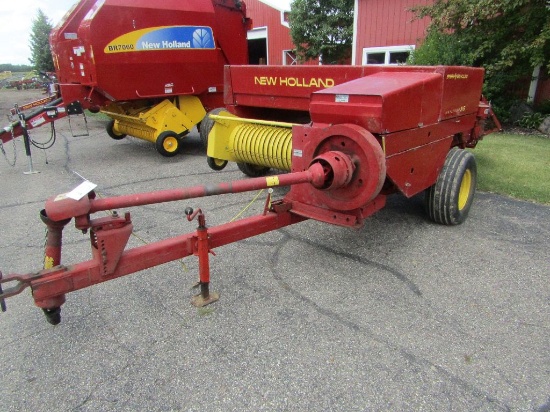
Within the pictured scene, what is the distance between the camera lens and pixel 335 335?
2.56 m

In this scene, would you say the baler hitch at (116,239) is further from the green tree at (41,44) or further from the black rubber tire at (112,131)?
the green tree at (41,44)

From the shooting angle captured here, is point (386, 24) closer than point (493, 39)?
No

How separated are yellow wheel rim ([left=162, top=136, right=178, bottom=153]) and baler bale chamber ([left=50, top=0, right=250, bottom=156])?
18 mm

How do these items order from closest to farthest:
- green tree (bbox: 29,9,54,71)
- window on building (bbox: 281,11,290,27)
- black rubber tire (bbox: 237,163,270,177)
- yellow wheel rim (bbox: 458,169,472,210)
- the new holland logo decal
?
yellow wheel rim (bbox: 458,169,472,210) < black rubber tire (bbox: 237,163,270,177) < the new holland logo decal < window on building (bbox: 281,11,290,27) < green tree (bbox: 29,9,54,71)

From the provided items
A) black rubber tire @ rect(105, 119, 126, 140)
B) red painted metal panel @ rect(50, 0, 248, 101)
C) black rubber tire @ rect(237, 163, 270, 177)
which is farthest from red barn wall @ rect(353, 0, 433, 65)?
black rubber tire @ rect(105, 119, 126, 140)

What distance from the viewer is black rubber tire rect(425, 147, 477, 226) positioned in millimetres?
3836

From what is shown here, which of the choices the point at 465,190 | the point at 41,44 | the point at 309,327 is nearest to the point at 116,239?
the point at 309,327

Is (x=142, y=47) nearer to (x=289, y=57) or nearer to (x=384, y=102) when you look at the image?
(x=384, y=102)

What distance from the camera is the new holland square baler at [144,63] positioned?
6.48 m

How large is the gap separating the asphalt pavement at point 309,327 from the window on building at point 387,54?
8.96 metres

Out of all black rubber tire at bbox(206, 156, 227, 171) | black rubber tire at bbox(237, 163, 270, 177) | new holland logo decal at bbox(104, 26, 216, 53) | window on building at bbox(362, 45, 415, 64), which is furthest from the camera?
window on building at bbox(362, 45, 415, 64)

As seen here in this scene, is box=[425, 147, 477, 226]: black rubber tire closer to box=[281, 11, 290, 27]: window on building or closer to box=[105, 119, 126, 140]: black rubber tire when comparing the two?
box=[105, 119, 126, 140]: black rubber tire

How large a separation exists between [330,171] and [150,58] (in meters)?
5.23

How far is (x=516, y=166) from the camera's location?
20.7 ft
